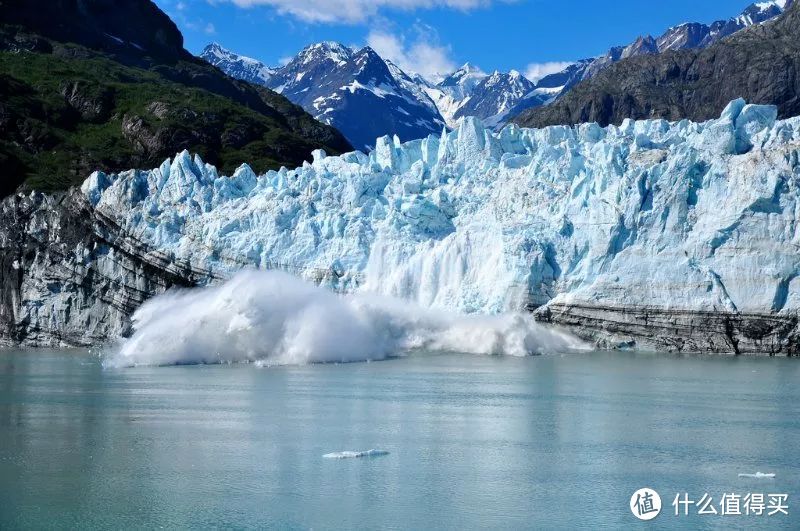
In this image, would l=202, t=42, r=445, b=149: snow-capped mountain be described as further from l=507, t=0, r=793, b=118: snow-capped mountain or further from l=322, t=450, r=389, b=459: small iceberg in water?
l=322, t=450, r=389, b=459: small iceberg in water

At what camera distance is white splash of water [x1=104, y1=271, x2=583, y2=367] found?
27.5m

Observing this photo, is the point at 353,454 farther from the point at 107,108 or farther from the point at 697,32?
the point at 697,32

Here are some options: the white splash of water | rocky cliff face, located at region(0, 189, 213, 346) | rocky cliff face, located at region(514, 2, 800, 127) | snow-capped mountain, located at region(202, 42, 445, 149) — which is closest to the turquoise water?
the white splash of water

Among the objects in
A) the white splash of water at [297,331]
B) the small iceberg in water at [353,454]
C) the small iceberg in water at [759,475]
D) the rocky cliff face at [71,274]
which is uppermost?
the rocky cliff face at [71,274]

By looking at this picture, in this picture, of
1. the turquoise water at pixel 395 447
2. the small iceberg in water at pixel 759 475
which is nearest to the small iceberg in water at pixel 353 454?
the turquoise water at pixel 395 447

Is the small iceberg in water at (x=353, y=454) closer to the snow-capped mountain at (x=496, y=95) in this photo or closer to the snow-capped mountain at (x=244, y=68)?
the snow-capped mountain at (x=496, y=95)

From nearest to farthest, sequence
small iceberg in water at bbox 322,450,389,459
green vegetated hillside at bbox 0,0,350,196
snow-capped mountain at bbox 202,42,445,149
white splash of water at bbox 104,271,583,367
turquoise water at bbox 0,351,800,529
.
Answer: turquoise water at bbox 0,351,800,529
small iceberg in water at bbox 322,450,389,459
white splash of water at bbox 104,271,583,367
green vegetated hillside at bbox 0,0,350,196
snow-capped mountain at bbox 202,42,445,149

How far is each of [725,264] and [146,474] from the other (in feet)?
61.2

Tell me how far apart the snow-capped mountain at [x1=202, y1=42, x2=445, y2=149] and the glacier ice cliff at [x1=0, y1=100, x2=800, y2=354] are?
3368 inches

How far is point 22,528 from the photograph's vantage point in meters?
10.7

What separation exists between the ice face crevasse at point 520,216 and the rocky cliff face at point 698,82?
133ft

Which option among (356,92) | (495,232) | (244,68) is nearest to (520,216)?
(495,232)

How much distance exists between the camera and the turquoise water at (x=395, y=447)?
37.0ft

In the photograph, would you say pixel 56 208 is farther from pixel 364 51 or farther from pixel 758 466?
pixel 364 51
